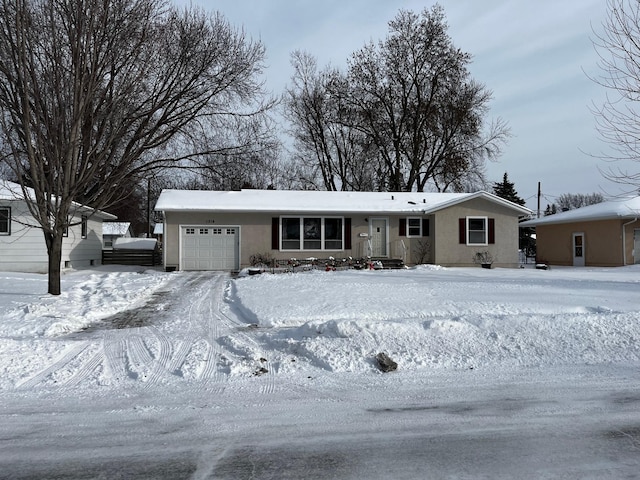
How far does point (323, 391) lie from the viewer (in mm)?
5582

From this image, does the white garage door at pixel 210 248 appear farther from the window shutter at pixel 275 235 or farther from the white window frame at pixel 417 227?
the white window frame at pixel 417 227

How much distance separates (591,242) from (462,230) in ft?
25.4

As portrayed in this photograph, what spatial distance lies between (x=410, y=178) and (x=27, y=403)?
33571 millimetres

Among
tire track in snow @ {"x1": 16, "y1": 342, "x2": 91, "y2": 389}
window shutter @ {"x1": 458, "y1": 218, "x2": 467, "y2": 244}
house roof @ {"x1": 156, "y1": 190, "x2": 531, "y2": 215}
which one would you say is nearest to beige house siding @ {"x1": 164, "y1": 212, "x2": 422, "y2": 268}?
house roof @ {"x1": 156, "y1": 190, "x2": 531, "y2": 215}

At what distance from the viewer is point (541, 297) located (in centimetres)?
1098

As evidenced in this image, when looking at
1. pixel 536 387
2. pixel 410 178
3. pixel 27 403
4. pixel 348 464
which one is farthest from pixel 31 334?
pixel 410 178

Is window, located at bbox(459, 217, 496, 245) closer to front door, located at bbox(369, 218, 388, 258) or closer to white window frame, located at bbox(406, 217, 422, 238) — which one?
white window frame, located at bbox(406, 217, 422, 238)

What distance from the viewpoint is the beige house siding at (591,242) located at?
2356 centimetres

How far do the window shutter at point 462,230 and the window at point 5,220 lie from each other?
19.6m

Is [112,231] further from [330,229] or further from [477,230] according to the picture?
[477,230]

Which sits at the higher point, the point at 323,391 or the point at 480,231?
the point at 480,231

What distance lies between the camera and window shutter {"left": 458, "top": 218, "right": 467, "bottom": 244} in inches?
912

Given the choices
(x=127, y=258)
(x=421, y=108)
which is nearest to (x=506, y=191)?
(x=421, y=108)

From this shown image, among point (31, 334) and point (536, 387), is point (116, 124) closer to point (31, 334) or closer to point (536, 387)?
point (31, 334)
